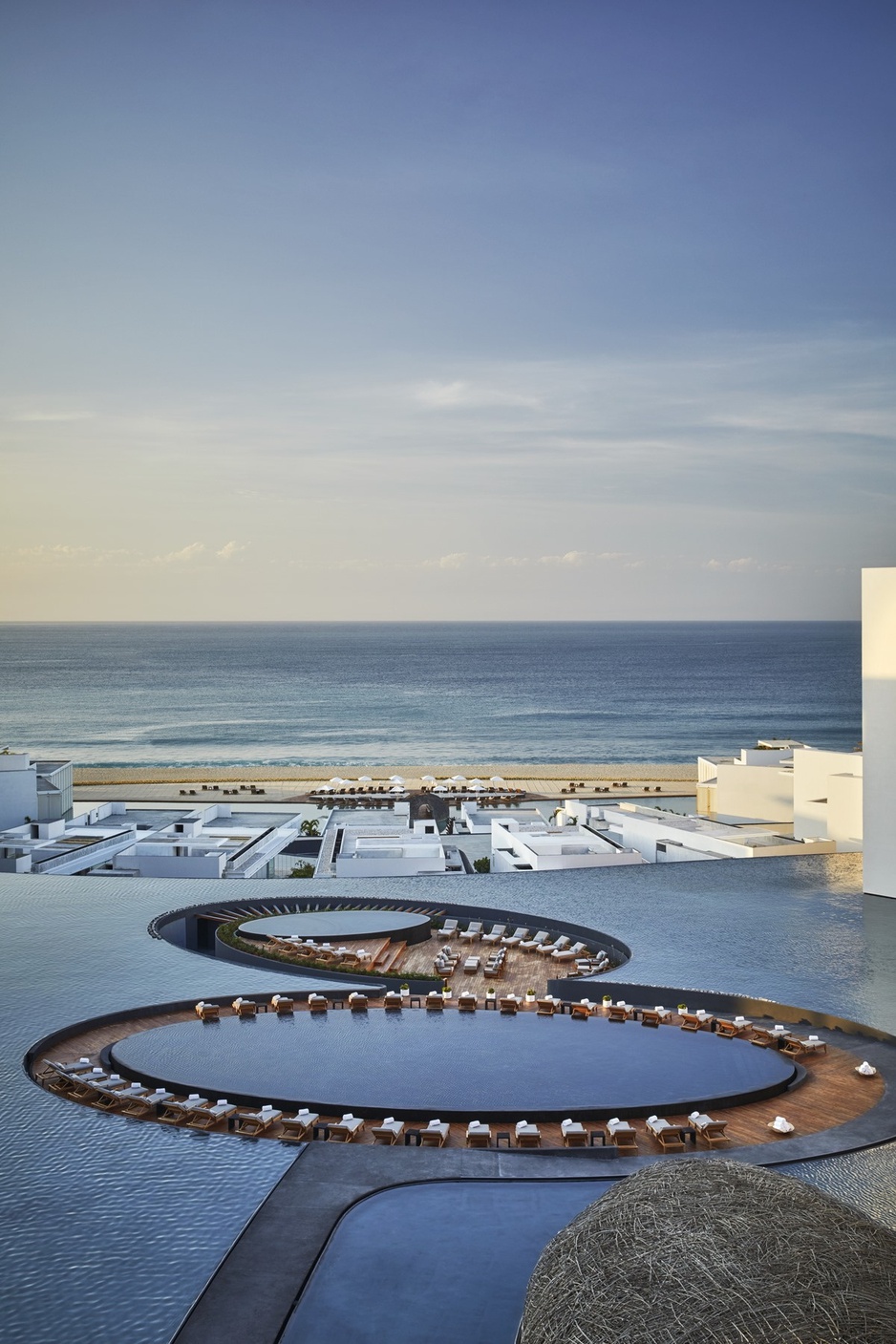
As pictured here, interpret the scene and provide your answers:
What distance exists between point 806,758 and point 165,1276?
2339cm

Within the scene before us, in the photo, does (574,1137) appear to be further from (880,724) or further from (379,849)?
(379,849)

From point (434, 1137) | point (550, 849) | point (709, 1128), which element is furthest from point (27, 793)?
point (709, 1128)

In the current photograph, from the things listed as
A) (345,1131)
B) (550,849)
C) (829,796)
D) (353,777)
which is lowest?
(353,777)

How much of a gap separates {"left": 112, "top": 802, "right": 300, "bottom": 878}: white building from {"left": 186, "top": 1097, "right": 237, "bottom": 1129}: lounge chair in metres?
13.9

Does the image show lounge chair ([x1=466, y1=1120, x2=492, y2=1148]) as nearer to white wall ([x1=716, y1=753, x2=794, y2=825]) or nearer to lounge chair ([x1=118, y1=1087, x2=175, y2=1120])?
lounge chair ([x1=118, y1=1087, x2=175, y2=1120])

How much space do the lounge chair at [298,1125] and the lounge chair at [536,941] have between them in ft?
24.8

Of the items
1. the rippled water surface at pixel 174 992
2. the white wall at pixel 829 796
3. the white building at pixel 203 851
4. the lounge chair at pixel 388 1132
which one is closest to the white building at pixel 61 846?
the white building at pixel 203 851

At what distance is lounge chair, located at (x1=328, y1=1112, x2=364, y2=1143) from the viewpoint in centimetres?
1066

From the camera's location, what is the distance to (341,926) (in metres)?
19.0

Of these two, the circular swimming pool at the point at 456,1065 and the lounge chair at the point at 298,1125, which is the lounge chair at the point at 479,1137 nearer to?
the circular swimming pool at the point at 456,1065

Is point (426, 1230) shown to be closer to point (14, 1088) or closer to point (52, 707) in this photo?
point (14, 1088)

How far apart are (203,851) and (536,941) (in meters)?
10.6

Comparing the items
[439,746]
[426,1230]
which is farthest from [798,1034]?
[439,746]

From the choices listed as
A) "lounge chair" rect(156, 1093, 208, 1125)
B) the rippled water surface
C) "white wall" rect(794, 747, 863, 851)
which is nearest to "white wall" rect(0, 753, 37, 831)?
the rippled water surface
